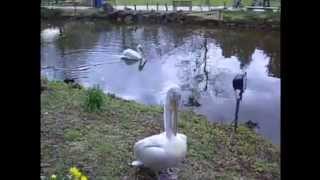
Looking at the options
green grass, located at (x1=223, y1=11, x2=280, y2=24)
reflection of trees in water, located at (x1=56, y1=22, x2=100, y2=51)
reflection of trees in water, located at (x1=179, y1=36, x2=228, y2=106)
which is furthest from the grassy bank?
green grass, located at (x1=223, y1=11, x2=280, y2=24)

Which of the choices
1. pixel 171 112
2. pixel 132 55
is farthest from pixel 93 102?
pixel 132 55

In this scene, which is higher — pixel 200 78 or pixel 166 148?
pixel 200 78

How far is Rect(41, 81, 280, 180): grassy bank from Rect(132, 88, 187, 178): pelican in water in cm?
14

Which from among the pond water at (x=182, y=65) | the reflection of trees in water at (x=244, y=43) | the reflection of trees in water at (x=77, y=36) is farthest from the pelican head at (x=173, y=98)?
the reflection of trees in water at (x=77, y=36)

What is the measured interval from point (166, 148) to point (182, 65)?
344cm

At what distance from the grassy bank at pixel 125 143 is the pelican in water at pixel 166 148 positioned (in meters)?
0.14

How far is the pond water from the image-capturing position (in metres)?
4.00

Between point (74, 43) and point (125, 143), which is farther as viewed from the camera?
point (74, 43)

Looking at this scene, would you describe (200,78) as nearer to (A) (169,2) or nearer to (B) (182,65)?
(B) (182,65)

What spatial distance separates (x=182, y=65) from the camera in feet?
18.3

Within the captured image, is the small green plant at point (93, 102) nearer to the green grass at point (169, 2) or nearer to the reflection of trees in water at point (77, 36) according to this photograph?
the reflection of trees in water at point (77, 36)

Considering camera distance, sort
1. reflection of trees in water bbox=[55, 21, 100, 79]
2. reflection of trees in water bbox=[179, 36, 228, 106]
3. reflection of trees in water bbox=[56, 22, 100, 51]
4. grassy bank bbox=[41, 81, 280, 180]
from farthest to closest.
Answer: reflection of trees in water bbox=[56, 22, 100, 51]
reflection of trees in water bbox=[55, 21, 100, 79]
reflection of trees in water bbox=[179, 36, 228, 106]
grassy bank bbox=[41, 81, 280, 180]

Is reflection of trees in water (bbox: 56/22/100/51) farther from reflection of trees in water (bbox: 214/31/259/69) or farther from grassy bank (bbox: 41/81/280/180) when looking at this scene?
grassy bank (bbox: 41/81/280/180)
